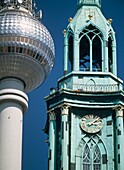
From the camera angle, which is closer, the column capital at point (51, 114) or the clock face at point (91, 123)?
the clock face at point (91, 123)

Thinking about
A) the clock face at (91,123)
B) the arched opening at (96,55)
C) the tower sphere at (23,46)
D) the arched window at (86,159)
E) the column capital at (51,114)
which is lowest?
the arched window at (86,159)

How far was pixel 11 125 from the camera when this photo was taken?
253 feet

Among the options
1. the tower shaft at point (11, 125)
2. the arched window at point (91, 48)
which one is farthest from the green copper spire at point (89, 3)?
the tower shaft at point (11, 125)

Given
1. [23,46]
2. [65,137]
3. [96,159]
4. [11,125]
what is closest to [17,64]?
[23,46]

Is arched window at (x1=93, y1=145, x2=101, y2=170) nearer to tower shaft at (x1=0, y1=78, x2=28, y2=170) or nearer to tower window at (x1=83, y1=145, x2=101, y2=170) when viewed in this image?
tower window at (x1=83, y1=145, x2=101, y2=170)

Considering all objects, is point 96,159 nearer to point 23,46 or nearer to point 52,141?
point 52,141

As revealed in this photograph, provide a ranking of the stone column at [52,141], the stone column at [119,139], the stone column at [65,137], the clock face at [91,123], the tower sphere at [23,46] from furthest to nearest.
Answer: the clock face at [91,123] < the stone column at [52,141] < the stone column at [119,139] < the stone column at [65,137] < the tower sphere at [23,46]

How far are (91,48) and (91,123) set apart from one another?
8.91 metres

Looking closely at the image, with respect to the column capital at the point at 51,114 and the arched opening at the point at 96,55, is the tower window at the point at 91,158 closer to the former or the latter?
the column capital at the point at 51,114

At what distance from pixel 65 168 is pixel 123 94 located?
925 centimetres

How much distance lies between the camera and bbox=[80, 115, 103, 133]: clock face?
9181cm

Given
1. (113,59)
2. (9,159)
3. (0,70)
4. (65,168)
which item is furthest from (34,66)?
(113,59)

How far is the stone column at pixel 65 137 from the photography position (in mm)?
89625

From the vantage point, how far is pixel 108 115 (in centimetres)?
9262
